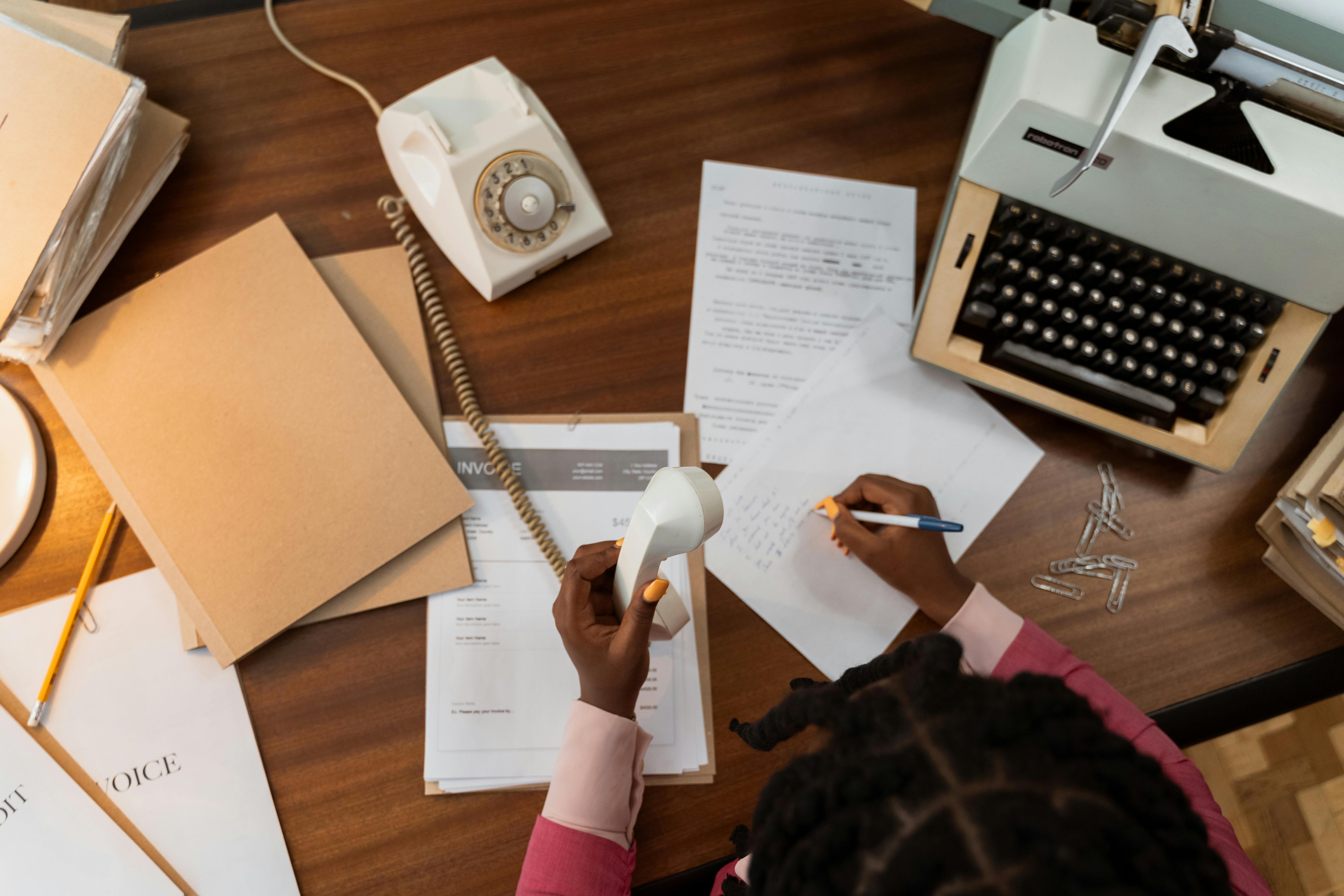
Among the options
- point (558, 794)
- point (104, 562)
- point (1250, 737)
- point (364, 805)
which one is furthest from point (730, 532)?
point (1250, 737)

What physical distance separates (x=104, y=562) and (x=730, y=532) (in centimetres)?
67

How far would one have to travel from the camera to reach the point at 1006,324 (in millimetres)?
826

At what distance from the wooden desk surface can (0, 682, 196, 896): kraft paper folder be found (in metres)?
0.10

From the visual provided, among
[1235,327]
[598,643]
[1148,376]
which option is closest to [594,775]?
[598,643]

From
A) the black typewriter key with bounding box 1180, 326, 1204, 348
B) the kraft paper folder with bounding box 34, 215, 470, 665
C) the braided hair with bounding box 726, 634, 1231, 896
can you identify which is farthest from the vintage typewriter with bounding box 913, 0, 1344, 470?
the kraft paper folder with bounding box 34, 215, 470, 665

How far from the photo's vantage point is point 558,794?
703 mm

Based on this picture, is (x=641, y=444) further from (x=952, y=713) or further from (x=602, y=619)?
(x=952, y=713)

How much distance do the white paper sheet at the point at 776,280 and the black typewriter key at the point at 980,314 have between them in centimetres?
10

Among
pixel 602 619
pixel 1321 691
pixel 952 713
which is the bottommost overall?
pixel 1321 691

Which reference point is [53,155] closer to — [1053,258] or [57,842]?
[57,842]

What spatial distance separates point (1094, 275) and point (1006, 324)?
0.11m

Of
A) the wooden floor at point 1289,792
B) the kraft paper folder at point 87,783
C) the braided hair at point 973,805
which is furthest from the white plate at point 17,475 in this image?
the wooden floor at point 1289,792

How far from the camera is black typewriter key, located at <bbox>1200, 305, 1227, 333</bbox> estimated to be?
81 cm

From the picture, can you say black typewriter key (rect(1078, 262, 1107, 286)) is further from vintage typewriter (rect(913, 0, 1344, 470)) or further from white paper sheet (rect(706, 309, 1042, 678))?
white paper sheet (rect(706, 309, 1042, 678))
